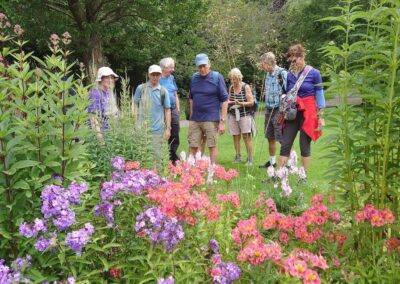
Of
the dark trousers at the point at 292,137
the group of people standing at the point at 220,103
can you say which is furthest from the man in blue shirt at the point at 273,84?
the dark trousers at the point at 292,137

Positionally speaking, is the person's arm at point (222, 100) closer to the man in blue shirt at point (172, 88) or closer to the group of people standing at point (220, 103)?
the group of people standing at point (220, 103)

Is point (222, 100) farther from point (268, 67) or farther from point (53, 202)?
point (53, 202)

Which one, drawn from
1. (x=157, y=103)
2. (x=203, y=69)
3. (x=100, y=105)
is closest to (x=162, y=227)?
(x=100, y=105)

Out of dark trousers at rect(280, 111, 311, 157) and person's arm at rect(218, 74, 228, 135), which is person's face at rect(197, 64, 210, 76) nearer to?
Result: person's arm at rect(218, 74, 228, 135)

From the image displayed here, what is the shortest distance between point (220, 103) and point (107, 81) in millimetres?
2113

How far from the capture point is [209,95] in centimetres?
723

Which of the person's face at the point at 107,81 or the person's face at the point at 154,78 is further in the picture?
the person's face at the point at 154,78

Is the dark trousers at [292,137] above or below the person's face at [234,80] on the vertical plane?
below

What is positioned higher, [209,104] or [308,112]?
[209,104]

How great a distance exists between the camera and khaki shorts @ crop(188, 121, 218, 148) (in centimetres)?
732

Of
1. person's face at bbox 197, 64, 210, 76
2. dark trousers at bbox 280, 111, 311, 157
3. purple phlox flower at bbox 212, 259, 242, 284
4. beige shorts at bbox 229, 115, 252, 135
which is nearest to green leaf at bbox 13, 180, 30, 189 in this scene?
purple phlox flower at bbox 212, 259, 242, 284

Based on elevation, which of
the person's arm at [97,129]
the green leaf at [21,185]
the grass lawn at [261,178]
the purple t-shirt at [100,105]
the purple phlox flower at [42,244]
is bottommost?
the grass lawn at [261,178]

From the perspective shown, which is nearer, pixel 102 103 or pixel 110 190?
pixel 110 190

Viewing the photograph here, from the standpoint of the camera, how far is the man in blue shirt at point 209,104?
284 inches
